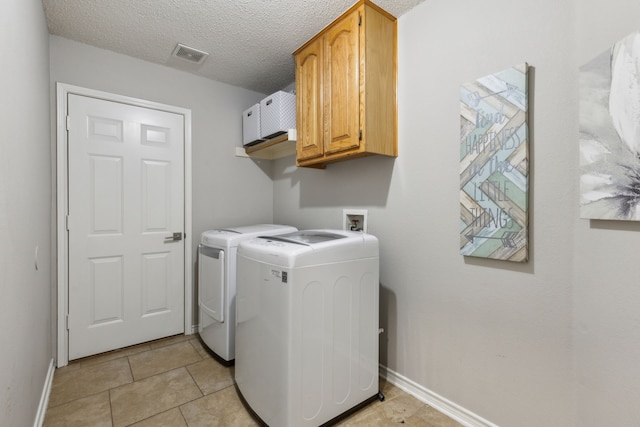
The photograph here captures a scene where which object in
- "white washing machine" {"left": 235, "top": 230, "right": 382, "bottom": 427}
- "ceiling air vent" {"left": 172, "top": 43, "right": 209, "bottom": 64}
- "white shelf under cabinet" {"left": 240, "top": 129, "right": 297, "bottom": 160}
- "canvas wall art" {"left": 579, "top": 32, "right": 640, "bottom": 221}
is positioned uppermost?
"ceiling air vent" {"left": 172, "top": 43, "right": 209, "bottom": 64}

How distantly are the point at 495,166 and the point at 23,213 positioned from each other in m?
2.14

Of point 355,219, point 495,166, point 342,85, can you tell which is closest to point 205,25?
point 342,85

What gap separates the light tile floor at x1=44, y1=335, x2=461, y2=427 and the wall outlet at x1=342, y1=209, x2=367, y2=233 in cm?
106

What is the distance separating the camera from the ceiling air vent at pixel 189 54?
231 cm

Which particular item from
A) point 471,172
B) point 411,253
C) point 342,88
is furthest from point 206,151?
point 471,172

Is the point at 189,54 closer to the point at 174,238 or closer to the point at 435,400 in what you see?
the point at 174,238

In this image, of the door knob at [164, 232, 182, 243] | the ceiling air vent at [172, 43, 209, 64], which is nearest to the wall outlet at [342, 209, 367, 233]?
the door knob at [164, 232, 182, 243]

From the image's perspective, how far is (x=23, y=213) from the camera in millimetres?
1271

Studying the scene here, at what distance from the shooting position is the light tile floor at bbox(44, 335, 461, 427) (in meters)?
1.62

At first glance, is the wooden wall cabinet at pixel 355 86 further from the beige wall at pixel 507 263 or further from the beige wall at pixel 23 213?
the beige wall at pixel 23 213

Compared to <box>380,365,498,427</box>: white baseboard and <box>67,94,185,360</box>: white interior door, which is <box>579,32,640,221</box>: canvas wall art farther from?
<box>67,94,185,360</box>: white interior door

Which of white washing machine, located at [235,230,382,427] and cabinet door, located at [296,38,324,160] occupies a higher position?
cabinet door, located at [296,38,324,160]

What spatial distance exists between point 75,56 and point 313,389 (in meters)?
2.84

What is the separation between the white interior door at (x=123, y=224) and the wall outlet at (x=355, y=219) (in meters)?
1.49
